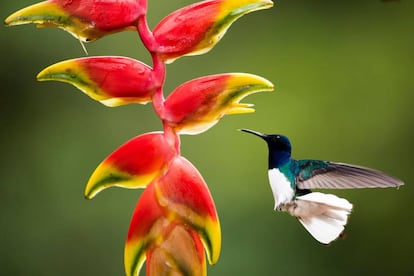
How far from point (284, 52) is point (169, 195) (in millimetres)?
1618

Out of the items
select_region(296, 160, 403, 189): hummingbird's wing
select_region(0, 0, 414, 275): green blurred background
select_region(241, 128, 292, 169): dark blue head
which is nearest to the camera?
select_region(296, 160, 403, 189): hummingbird's wing

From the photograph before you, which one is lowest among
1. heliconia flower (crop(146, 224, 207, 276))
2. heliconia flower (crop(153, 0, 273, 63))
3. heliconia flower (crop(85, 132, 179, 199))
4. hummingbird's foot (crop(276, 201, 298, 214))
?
hummingbird's foot (crop(276, 201, 298, 214))

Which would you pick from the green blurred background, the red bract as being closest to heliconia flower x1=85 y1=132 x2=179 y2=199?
the red bract

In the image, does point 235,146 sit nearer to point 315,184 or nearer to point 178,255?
point 315,184

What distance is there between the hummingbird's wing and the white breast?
17mm

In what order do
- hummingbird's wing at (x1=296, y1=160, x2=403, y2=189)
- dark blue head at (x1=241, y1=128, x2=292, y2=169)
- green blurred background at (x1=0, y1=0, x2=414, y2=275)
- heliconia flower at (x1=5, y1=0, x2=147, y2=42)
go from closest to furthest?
1. heliconia flower at (x1=5, y1=0, x2=147, y2=42)
2. hummingbird's wing at (x1=296, y1=160, x2=403, y2=189)
3. dark blue head at (x1=241, y1=128, x2=292, y2=169)
4. green blurred background at (x1=0, y1=0, x2=414, y2=275)

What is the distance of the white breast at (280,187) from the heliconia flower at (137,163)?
35 cm

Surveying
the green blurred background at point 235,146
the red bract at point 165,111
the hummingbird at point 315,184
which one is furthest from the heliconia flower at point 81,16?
the green blurred background at point 235,146

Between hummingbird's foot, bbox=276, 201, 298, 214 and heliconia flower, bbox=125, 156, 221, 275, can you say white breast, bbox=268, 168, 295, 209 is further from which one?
heliconia flower, bbox=125, 156, 221, 275

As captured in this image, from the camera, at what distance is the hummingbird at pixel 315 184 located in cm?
93

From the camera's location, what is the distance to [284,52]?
2.24 m

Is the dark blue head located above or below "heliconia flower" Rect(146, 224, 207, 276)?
below

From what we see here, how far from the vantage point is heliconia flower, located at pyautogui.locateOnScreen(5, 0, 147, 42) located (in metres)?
0.62

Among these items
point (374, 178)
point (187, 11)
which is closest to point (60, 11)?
point (187, 11)
